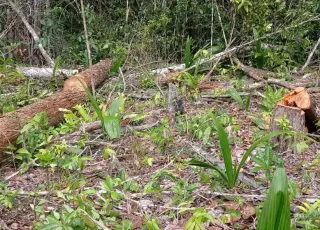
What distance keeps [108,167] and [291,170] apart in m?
1.43

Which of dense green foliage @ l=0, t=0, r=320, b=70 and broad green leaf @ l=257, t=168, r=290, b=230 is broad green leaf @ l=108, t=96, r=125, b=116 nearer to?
dense green foliage @ l=0, t=0, r=320, b=70

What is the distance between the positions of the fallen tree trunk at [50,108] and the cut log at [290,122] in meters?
1.98

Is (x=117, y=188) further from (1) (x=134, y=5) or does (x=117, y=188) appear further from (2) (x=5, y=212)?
(1) (x=134, y=5)

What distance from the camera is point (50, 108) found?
4531 mm

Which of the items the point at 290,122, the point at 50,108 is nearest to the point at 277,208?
the point at 290,122

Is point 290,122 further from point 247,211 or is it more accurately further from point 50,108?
point 50,108

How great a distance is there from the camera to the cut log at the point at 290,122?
3641mm

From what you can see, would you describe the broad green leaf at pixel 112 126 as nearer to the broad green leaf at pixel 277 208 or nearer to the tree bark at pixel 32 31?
the broad green leaf at pixel 277 208

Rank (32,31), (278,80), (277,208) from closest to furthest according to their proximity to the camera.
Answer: (277,208)
(278,80)
(32,31)

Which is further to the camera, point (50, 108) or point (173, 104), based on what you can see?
point (173, 104)

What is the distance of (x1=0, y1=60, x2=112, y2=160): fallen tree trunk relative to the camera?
3.77 m

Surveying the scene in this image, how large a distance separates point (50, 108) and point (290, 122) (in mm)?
2390

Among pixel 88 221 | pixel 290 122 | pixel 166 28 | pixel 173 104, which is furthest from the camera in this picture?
pixel 166 28

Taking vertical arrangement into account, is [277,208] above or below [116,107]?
above
